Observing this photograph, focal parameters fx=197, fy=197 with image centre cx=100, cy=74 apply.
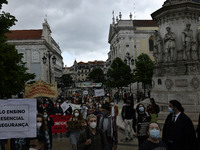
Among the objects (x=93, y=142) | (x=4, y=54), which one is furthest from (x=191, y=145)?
(x=4, y=54)

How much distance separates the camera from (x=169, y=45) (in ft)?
41.0

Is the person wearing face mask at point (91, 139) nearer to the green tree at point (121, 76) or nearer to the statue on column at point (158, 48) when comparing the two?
the statue on column at point (158, 48)

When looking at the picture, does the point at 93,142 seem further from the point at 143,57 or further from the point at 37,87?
the point at 143,57

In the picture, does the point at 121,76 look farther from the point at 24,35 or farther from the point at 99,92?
the point at 24,35

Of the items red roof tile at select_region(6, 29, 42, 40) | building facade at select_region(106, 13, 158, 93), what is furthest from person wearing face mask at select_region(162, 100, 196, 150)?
building facade at select_region(106, 13, 158, 93)

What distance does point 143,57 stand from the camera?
1756 inches

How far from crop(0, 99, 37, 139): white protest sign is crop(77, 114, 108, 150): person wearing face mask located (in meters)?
1.01

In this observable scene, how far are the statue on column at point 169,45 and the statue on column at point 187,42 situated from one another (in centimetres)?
64

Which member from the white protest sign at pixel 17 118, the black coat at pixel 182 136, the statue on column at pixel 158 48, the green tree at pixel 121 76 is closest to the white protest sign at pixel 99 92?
the statue on column at pixel 158 48

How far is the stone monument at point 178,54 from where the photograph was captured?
11773 millimetres

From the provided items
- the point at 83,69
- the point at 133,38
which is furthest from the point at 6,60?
the point at 83,69

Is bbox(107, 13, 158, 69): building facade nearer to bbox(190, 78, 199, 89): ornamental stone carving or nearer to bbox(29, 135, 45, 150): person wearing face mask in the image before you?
bbox(190, 78, 199, 89): ornamental stone carving

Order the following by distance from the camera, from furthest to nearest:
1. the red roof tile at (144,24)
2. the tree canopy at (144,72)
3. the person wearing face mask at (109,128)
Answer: the red roof tile at (144,24) < the tree canopy at (144,72) < the person wearing face mask at (109,128)

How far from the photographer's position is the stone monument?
1177cm
